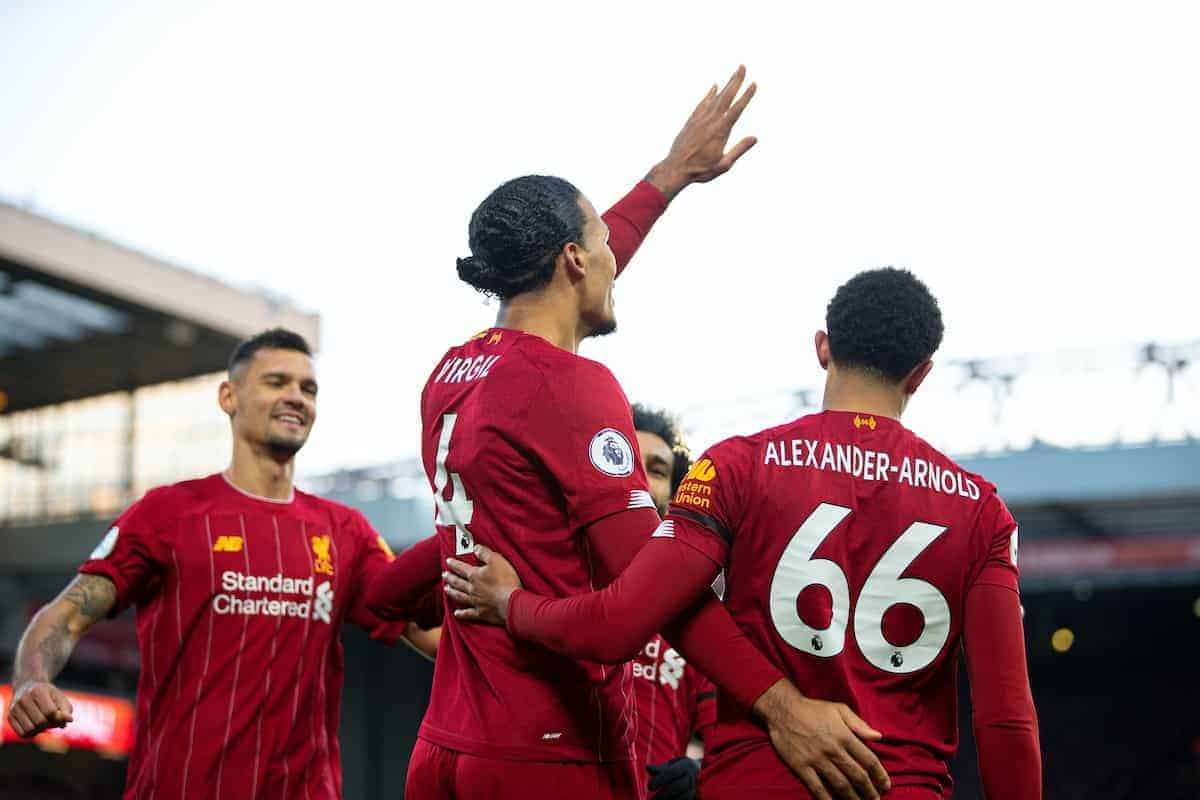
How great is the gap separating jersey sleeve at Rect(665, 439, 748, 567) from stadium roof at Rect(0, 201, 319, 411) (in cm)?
2014

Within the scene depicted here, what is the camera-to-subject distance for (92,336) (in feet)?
84.6

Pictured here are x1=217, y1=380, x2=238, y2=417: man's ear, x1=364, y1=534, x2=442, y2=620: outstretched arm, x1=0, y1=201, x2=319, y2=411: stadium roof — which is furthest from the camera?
x1=0, y1=201, x2=319, y2=411: stadium roof

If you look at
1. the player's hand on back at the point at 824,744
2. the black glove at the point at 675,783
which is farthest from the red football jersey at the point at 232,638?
the player's hand on back at the point at 824,744

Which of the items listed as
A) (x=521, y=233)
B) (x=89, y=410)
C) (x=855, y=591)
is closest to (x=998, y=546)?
(x=855, y=591)

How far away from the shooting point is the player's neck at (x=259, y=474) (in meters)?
4.21

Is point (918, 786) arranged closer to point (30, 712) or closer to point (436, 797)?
point (436, 797)

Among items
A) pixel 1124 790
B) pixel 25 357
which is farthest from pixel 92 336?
pixel 1124 790

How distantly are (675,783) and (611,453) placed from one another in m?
0.92

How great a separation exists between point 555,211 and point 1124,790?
1714cm

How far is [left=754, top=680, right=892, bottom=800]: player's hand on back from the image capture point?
2.35m

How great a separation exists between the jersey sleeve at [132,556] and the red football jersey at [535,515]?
1640 mm

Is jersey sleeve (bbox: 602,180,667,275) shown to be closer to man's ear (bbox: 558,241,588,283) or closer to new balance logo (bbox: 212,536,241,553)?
man's ear (bbox: 558,241,588,283)

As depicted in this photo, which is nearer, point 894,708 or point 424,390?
point 894,708

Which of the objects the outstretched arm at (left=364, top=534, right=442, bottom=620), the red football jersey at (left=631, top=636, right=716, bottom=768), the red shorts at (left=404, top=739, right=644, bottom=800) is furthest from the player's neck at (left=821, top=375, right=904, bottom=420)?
the red football jersey at (left=631, top=636, right=716, bottom=768)
